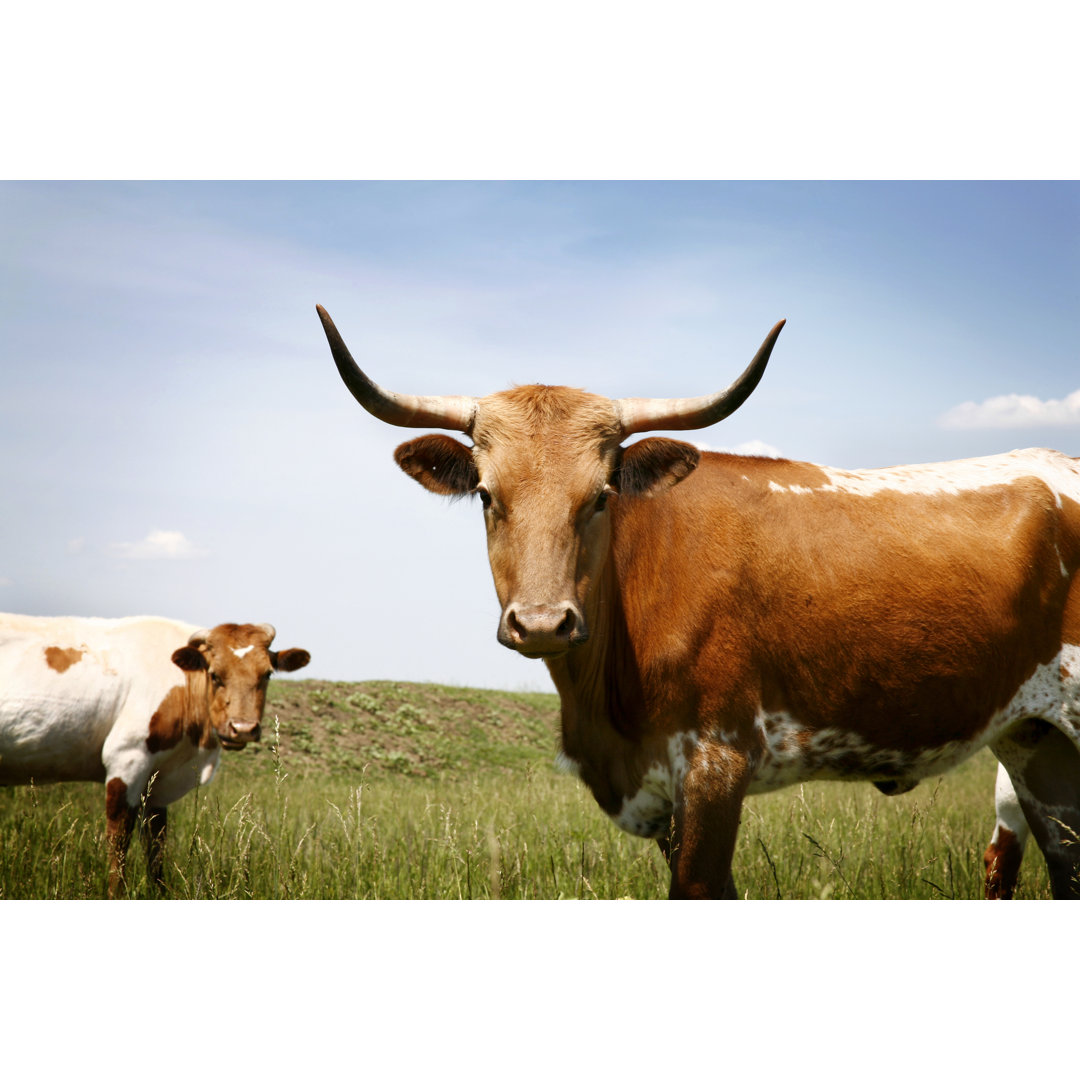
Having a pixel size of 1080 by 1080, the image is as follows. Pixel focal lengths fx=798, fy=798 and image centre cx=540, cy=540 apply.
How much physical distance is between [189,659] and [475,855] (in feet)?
8.81

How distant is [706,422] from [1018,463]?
1992 mm

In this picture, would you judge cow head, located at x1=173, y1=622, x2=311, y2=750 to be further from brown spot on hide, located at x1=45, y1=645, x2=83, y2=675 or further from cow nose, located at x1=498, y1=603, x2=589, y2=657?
cow nose, located at x1=498, y1=603, x2=589, y2=657

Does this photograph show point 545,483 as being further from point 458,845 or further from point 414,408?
point 458,845

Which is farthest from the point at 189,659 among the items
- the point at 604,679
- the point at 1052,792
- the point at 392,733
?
the point at 392,733

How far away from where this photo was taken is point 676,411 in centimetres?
318

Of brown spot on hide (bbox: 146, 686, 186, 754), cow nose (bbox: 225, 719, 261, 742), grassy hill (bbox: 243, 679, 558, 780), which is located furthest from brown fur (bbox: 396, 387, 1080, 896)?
grassy hill (bbox: 243, 679, 558, 780)

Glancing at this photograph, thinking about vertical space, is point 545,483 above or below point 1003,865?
above

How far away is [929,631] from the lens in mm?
3459

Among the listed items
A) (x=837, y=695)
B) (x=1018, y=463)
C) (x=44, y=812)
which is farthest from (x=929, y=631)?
(x=44, y=812)

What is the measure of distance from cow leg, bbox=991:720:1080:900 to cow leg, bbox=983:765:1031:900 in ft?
1.79

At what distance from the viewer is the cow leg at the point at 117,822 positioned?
493 cm

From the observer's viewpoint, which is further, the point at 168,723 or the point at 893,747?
the point at 168,723

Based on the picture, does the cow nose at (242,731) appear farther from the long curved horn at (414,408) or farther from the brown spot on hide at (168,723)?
the long curved horn at (414,408)

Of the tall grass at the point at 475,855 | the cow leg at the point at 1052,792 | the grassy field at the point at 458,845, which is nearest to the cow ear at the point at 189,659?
the grassy field at the point at 458,845
